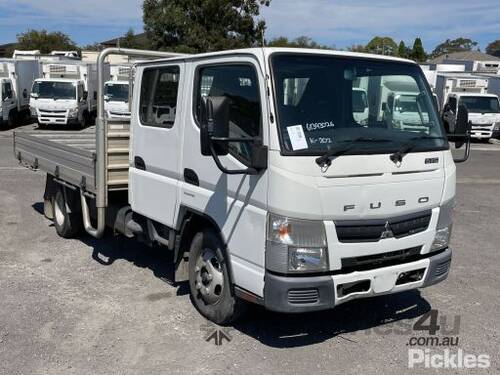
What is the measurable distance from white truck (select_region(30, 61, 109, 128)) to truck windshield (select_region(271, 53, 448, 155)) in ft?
58.0

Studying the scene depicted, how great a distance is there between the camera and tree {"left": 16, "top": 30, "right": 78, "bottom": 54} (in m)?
67.9

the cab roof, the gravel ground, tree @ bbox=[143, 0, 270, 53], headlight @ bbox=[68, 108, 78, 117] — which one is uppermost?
tree @ bbox=[143, 0, 270, 53]

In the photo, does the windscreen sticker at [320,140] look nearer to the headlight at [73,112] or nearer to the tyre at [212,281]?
the tyre at [212,281]

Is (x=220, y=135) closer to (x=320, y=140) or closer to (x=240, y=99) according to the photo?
(x=240, y=99)

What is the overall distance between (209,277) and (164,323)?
0.57 metres

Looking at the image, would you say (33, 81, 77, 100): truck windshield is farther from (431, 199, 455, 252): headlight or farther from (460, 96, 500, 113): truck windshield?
(431, 199, 455, 252): headlight

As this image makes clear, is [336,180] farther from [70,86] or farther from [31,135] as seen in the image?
[70,86]

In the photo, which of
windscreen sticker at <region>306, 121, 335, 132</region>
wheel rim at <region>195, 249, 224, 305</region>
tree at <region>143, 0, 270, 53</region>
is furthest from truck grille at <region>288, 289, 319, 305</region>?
tree at <region>143, 0, 270, 53</region>

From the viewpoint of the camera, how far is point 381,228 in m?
4.12

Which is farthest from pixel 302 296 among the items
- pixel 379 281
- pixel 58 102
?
pixel 58 102

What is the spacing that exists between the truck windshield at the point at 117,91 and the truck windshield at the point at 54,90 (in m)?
1.52

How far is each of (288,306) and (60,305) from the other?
2.34m

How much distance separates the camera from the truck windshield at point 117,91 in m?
21.5

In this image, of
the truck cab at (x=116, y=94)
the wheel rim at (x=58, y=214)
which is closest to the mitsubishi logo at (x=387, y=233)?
the wheel rim at (x=58, y=214)
